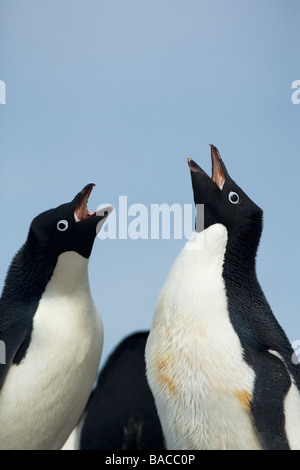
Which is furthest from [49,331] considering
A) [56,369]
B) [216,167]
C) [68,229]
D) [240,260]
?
[216,167]

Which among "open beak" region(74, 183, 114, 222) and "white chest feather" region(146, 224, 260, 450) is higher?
"open beak" region(74, 183, 114, 222)

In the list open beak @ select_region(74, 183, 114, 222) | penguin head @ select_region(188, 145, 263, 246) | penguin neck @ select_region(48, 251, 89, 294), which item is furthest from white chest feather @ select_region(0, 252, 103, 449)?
penguin head @ select_region(188, 145, 263, 246)

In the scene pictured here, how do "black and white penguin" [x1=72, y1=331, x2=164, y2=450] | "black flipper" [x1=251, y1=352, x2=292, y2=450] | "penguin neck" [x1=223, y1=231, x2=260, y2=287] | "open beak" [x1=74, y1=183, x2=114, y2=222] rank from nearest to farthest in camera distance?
"black flipper" [x1=251, y1=352, x2=292, y2=450], "penguin neck" [x1=223, y1=231, x2=260, y2=287], "open beak" [x1=74, y1=183, x2=114, y2=222], "black and white penguin" [x1=72, y1=331, x2=164, y2=450]

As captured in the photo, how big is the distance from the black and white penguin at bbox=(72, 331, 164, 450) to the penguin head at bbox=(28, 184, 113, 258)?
87cm

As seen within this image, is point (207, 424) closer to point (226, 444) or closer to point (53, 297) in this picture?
point (226, 444)

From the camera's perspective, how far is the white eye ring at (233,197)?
255 cm

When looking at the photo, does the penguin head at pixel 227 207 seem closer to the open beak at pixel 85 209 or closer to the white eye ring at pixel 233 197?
the white eye ring at pixel 233 197

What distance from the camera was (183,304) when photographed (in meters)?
2.42

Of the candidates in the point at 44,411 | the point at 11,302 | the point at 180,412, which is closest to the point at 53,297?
the point at 11,302

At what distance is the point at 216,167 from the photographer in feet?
8.63

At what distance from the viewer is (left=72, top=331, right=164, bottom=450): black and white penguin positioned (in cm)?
321

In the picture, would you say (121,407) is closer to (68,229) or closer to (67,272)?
(67,272)

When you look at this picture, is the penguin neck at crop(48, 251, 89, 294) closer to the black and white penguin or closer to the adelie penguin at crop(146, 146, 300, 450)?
the adelie penguin at crop(146, 146, 300, 450)

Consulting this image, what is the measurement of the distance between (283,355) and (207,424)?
0.34m
